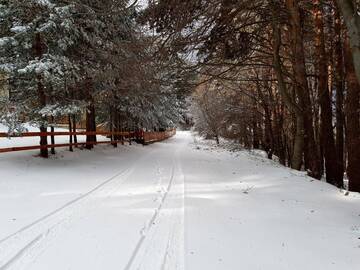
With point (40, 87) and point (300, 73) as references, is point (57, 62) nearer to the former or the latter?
point (40, 87)

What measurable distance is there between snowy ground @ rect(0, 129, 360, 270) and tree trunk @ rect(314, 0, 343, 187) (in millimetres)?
2908

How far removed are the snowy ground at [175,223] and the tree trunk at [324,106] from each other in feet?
9.54

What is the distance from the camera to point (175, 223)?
6.17 metres

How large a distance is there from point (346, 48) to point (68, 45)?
29.6 feet

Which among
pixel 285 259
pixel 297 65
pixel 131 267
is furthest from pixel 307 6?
pixel 131 267

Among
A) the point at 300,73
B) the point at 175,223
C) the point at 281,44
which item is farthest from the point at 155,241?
the point at 281,44

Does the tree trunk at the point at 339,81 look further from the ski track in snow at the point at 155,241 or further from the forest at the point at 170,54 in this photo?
the ski track in snow at the point at 155,241

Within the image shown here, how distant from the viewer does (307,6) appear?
39.8 feet

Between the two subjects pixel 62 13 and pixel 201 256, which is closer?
pixel 201 256

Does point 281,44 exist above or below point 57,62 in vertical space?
above

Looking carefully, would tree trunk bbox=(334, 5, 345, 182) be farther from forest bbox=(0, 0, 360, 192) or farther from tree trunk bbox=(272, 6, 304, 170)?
tree trunk bbox=(272, 6, 304, 170)

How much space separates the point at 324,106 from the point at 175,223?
8913 mm

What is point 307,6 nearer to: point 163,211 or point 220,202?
point 220,202

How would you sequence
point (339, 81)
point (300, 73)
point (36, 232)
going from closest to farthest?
1. point (36, 232)
2. point (300, 73)
3. point (339, 81)
